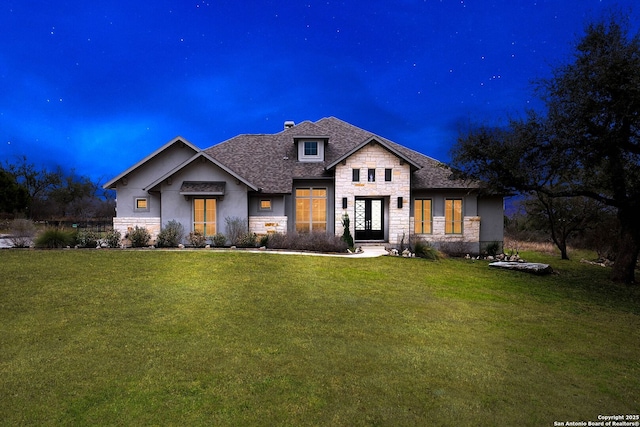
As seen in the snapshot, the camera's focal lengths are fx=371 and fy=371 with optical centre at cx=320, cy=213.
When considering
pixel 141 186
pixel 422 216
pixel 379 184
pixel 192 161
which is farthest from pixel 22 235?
pixel 422 216

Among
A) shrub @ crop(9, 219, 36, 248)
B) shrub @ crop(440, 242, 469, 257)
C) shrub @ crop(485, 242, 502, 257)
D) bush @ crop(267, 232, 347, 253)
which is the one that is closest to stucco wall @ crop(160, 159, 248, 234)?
bush @ crop(267, 232, 347, 253)

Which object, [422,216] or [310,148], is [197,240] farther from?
[422,216]

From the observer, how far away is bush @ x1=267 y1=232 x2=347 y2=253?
16.7 metres

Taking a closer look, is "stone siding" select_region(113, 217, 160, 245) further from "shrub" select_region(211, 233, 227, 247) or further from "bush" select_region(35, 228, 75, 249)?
"shrub" select_region(211, 233, 227, 247)

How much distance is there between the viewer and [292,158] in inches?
883

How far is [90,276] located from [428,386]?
9927mm

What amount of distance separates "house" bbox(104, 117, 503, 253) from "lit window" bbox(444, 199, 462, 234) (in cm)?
5

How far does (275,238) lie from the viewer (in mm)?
17406

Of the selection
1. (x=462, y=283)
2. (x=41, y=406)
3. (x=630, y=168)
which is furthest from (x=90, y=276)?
(x=630, y=168)

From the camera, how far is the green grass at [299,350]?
4.23 m

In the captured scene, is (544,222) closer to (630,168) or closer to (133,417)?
(630,168)

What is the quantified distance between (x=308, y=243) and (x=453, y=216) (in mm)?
9007

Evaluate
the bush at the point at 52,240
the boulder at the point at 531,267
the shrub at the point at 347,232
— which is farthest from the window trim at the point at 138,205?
the boulder at the point at 531,267

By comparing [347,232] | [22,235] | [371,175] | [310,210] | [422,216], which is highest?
[371,175]
